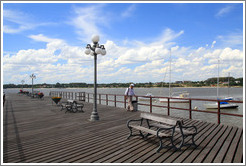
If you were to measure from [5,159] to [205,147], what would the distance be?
4.27 m

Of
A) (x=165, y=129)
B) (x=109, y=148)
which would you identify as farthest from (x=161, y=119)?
(x=109, y=148)

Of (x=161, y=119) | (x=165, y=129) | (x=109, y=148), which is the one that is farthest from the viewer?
(x=161, y=119)

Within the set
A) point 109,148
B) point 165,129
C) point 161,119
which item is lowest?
point 109,148

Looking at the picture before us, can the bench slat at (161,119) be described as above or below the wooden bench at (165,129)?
above

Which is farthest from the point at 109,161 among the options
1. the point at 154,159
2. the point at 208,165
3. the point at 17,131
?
the point at 17,131

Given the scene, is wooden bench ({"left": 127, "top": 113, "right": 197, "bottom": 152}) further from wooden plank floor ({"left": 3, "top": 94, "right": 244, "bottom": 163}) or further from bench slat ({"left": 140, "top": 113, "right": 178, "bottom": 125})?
wooden plank floor ({"left": 3, "top": 94, "right": 244, "bottom": 163})

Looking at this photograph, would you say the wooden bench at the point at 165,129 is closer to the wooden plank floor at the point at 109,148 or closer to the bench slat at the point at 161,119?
the bench slat at the point at 161,119

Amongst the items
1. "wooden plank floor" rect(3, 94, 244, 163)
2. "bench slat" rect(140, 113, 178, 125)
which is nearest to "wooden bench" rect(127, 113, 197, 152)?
"bench slat" rect(140, 113, 178, 125)

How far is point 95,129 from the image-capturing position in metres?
6.43

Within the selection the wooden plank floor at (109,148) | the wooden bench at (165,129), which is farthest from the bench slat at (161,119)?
the wooden plank floor at (109,148)

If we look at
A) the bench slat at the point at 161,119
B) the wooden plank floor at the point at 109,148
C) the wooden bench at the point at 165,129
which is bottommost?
the wooden plank floor at the point at 109,148

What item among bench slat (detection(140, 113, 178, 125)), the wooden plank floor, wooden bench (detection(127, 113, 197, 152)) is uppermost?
bench slat (detection(140, 113, 178, 125))

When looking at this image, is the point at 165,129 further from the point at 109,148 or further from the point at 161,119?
the point at 109,148

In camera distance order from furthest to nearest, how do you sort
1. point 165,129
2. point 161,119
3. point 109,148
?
point 161,119 < point 109,148 < point 165,129
